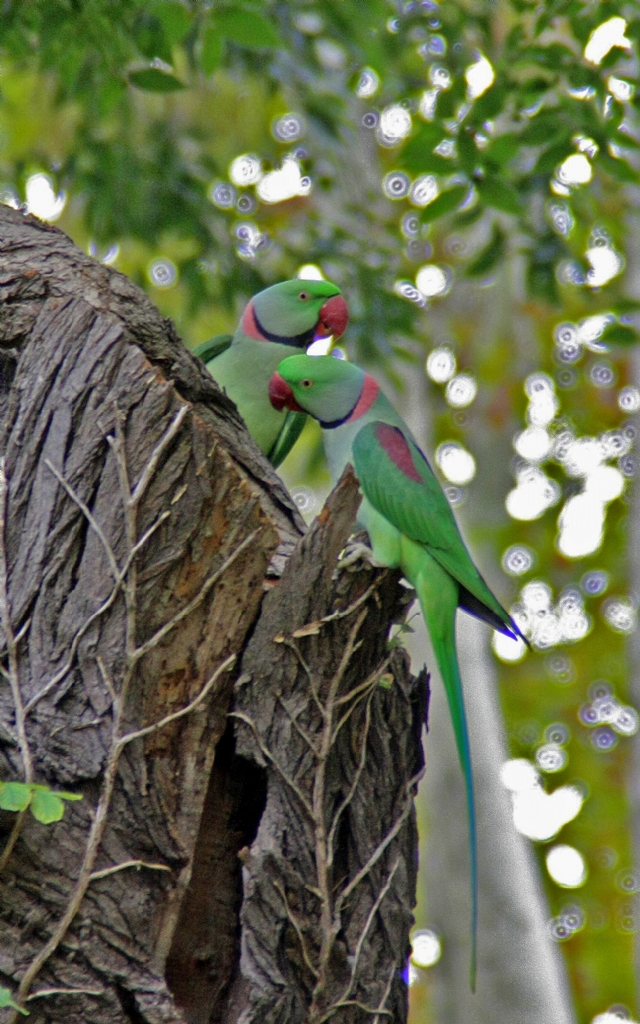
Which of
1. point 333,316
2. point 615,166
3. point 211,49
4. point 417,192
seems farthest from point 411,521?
point 417,192

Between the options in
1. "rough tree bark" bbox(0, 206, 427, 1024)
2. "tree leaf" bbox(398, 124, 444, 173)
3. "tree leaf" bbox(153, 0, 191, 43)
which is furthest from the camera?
"tree leaf" bbox(398, 124, 444, 173)

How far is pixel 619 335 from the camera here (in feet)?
11.5

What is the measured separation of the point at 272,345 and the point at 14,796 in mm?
2010

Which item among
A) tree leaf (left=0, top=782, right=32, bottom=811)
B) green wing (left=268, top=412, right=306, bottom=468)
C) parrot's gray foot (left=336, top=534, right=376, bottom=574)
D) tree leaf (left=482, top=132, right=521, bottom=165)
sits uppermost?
tree leaf (left=482, top=132, right=521, bottom=165)

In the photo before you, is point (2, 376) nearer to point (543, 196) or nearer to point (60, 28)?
point (60, 28)

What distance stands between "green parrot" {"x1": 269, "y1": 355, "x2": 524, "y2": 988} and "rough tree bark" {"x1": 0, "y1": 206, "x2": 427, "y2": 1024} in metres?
0.22

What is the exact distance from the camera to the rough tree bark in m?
1.98

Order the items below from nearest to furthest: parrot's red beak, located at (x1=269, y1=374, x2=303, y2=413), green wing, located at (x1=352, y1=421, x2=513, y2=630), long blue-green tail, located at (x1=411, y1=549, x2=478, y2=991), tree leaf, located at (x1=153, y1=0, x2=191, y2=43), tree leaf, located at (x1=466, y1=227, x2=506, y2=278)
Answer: long blue-green tail, located at (x1=411, y1=549, x2=478, y2=991) < green wing, located at (x1=352, y1=421, x2=513, y2=630) < tree leaf, located at (x1=153, y1=0, x2=191, y2=43) < parrot's red beak, located at (x1=269, y1=374, x2=303, y2=413) < tree leaf, located at (x1=466, y1=227, x2=506, y2=278)

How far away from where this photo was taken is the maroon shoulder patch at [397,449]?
267 cm

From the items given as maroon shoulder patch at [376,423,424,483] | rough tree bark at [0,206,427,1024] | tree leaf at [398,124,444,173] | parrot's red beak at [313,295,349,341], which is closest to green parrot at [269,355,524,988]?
maroon shoulder patch at [376,423,424,483]

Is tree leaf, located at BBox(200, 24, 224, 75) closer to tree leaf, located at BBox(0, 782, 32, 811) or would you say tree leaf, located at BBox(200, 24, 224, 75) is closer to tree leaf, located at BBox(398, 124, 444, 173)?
tree leaf, located at BBox(398, 124, 444, 173)

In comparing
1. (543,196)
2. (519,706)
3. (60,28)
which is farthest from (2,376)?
(519,706)

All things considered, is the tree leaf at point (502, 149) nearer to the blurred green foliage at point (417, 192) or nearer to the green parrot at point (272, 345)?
the blurred green foliage at point (417, 192)

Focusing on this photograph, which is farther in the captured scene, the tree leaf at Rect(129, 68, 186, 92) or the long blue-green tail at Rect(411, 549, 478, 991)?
the tree leaf at Rect(129, 68, 186, 92)
